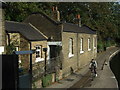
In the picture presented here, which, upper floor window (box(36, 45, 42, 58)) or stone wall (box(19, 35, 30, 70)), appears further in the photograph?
upper floor window (box(36, 45, 42, 58))

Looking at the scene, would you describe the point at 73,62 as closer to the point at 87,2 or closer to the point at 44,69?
the point at 44,69

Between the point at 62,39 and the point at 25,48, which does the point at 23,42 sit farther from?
the point at 62,39

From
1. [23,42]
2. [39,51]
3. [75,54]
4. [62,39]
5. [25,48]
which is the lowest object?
[75,54]

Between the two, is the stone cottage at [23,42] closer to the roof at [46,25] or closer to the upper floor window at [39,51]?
the upper floor window at [39,51]

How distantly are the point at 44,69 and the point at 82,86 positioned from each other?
113 inches

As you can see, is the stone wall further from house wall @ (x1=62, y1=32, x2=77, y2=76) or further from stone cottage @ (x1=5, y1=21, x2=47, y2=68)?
house wall @ (x1=62, y1=32, x2=77, y2=76)

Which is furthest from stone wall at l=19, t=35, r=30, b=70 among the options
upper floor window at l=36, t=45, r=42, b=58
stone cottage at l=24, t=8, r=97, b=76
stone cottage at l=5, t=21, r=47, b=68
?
stone cottage at l=24, t=8, r=97, b=76

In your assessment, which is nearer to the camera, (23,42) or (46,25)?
(23,42)

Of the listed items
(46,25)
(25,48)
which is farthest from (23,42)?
(46,25)

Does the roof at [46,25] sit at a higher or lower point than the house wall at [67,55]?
higher

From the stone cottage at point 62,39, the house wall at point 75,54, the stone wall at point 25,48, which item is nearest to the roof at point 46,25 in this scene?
the stone cottage at point 62,39

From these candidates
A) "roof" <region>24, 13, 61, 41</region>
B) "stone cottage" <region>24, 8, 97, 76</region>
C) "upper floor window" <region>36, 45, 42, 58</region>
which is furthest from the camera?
"roof" <region>24, 13, 61, 41</region>

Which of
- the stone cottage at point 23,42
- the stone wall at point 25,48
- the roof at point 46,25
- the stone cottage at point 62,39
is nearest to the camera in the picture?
the stone cottage at point 23,42

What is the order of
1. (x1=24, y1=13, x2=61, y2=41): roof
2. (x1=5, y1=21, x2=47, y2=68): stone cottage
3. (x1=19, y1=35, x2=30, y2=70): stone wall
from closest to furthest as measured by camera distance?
(x1=5, y1=21, x2=47, y2=68): stone cottage < (x1=19, y1=35, x2=30, y2=70): stone wall < (x1=24, y1=13, x2=61, y2=41): roof
